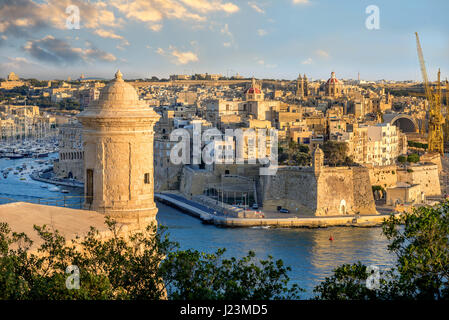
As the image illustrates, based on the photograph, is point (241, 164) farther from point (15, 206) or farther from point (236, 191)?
point (15, 206)

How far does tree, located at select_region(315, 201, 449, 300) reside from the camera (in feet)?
13.2

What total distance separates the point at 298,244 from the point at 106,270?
12307 millimetres

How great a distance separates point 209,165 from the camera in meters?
22.3

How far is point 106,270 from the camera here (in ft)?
12.5

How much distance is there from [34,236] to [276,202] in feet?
53.1

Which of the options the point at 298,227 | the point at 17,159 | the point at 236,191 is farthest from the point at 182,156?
the point at 17,159

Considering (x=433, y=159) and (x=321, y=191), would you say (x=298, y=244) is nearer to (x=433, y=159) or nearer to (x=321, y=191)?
(x=321, y=191)

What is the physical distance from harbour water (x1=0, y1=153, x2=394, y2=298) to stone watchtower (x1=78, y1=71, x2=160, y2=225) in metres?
7.67

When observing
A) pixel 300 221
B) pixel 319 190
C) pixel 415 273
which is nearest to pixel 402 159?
pixel 319 190

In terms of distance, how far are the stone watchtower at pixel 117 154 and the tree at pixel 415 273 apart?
1.28 metres

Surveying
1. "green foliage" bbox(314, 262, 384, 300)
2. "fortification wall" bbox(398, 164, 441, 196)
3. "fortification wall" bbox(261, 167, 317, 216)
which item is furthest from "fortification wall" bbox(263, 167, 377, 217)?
"green foliage" bbox(314, 262, 384, 300)

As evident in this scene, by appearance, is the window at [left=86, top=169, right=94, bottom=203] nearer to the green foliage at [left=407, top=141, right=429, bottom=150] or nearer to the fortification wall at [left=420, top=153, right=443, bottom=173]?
the fortification wall at [left=420, top=153, right=443, bottom=173]

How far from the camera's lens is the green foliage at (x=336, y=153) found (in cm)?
2254

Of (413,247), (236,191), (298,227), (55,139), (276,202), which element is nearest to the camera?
(413,247)
